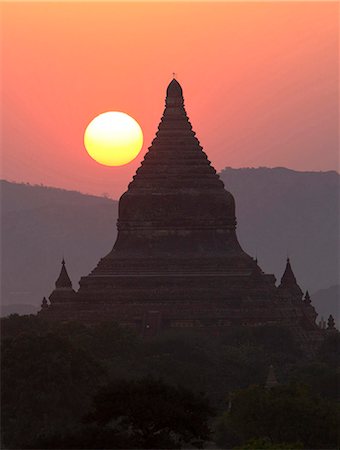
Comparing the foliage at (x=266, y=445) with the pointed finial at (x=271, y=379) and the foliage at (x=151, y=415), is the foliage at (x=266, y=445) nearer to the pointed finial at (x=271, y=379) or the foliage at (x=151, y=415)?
the foliage at (x=151, y=415)

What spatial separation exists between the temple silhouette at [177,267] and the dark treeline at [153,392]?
524 cm

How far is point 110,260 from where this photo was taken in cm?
10862

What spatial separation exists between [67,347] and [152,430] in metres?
12.9

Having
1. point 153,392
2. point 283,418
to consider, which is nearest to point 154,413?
point 153,392

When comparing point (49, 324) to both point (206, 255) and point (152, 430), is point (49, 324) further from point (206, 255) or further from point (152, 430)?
point (152, 430)

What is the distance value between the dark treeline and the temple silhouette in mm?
5236

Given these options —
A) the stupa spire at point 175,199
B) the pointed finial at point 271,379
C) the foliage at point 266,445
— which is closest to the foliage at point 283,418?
the foliage at point 266,445

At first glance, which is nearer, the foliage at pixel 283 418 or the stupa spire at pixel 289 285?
the foliage at pixel 283 418

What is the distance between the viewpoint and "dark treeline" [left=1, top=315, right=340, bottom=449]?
63.2 m

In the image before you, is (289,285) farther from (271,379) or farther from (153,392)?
(153,392)

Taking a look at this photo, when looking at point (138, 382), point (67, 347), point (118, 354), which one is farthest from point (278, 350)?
point (138, 382)

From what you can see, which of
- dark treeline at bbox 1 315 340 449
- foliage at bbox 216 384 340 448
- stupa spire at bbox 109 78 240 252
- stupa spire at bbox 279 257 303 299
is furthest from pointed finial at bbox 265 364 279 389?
stupa spire at bbox 279 257 303 299

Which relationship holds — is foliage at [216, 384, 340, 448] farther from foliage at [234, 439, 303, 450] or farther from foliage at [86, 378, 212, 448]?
foliage at [86, 378, 212, 448]

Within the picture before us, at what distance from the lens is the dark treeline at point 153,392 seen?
63250 mm
